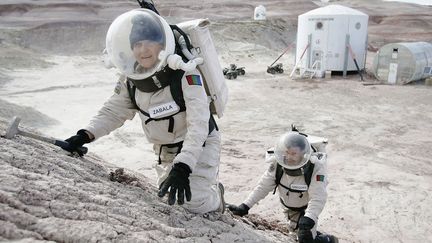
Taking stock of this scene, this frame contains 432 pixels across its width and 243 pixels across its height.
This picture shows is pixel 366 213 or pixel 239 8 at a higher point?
pixel 366 213

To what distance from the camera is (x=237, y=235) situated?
2988 millimetres

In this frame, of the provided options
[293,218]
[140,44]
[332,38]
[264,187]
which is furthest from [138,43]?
[332,38]

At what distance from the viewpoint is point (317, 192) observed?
3.77 m

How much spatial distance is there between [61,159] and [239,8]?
121 ft

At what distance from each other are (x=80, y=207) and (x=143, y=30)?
1.18m

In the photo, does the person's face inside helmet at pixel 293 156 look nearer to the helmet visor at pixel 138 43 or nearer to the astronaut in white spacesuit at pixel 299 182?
the astronaut in white spacesuit at pixel 299 182

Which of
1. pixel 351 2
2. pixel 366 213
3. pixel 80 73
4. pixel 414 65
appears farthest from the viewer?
pixel 351 2

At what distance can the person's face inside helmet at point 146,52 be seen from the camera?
2.73 m

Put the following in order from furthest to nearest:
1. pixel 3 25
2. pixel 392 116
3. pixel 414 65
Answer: pixel 3 25, pixel 414 65, pixel 392 116

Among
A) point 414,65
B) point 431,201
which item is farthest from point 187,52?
point 414,65

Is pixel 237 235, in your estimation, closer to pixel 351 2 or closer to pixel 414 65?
pixel 414 65

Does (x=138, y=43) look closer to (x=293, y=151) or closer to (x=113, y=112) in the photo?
(x=113, y=112)

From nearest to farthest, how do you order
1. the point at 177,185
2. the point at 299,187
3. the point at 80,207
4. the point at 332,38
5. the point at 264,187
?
the point at 80,207
the point at 177,185
the point at 299,187
the point at 264,187
the point at 332,38

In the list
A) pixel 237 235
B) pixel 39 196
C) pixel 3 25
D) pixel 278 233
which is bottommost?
pixel 3 25
